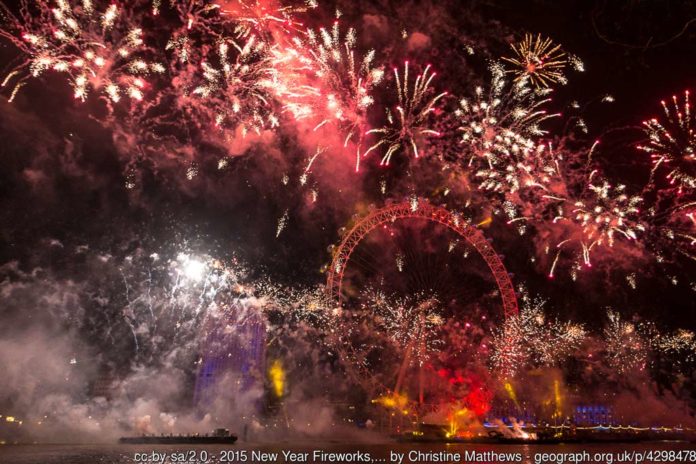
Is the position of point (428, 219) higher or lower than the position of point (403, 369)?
higher

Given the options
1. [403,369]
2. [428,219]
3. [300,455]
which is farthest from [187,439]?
[428,219]

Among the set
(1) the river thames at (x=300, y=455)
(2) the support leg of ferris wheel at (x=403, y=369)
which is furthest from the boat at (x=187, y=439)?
(2) the support leg of ferris wheel at (x=403, y=369)

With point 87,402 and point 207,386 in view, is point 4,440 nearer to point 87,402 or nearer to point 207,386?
point 87,402

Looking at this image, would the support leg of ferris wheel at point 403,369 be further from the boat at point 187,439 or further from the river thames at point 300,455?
the boat at point 187,439

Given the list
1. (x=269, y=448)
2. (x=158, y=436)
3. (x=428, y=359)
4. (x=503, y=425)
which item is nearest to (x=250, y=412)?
(x=158, y=436)

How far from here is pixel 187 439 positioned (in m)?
40.5

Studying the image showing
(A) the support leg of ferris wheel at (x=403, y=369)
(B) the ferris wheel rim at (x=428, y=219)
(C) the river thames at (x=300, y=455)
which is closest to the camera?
(C) the river thames at (x=300, y=455)

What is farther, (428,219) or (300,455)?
(428,219)

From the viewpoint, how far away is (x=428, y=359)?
135 feet

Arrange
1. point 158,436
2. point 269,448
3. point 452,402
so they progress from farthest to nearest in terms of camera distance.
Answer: point 452,402
point 158,436
point 269,448

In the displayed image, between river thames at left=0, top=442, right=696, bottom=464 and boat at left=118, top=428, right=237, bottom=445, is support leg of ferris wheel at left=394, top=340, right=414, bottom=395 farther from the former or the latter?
boat at left=118, top=428, right=237, bottom=445

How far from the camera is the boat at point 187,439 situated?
39.3m

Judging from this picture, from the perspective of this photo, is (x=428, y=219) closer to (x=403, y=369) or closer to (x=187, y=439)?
(x=403, y=369)

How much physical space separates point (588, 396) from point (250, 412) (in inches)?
1214
